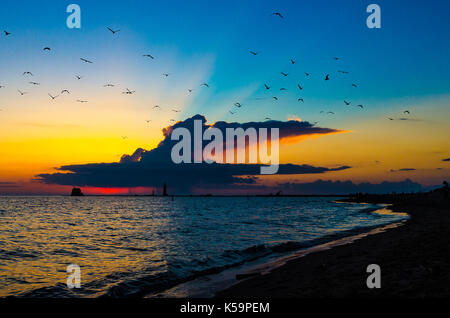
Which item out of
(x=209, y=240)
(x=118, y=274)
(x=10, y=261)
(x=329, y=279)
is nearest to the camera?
(x=329, y=279)

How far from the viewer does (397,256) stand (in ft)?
49.3

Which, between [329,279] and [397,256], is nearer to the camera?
[329,279]

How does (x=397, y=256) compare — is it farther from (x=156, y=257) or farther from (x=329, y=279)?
(x=156, y=257)

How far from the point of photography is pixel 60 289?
46.4 ft

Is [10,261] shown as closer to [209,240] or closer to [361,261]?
[209,240]

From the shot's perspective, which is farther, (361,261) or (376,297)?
(361,261)

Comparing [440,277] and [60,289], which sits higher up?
[440,277]

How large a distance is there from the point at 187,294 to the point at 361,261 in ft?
27.0
